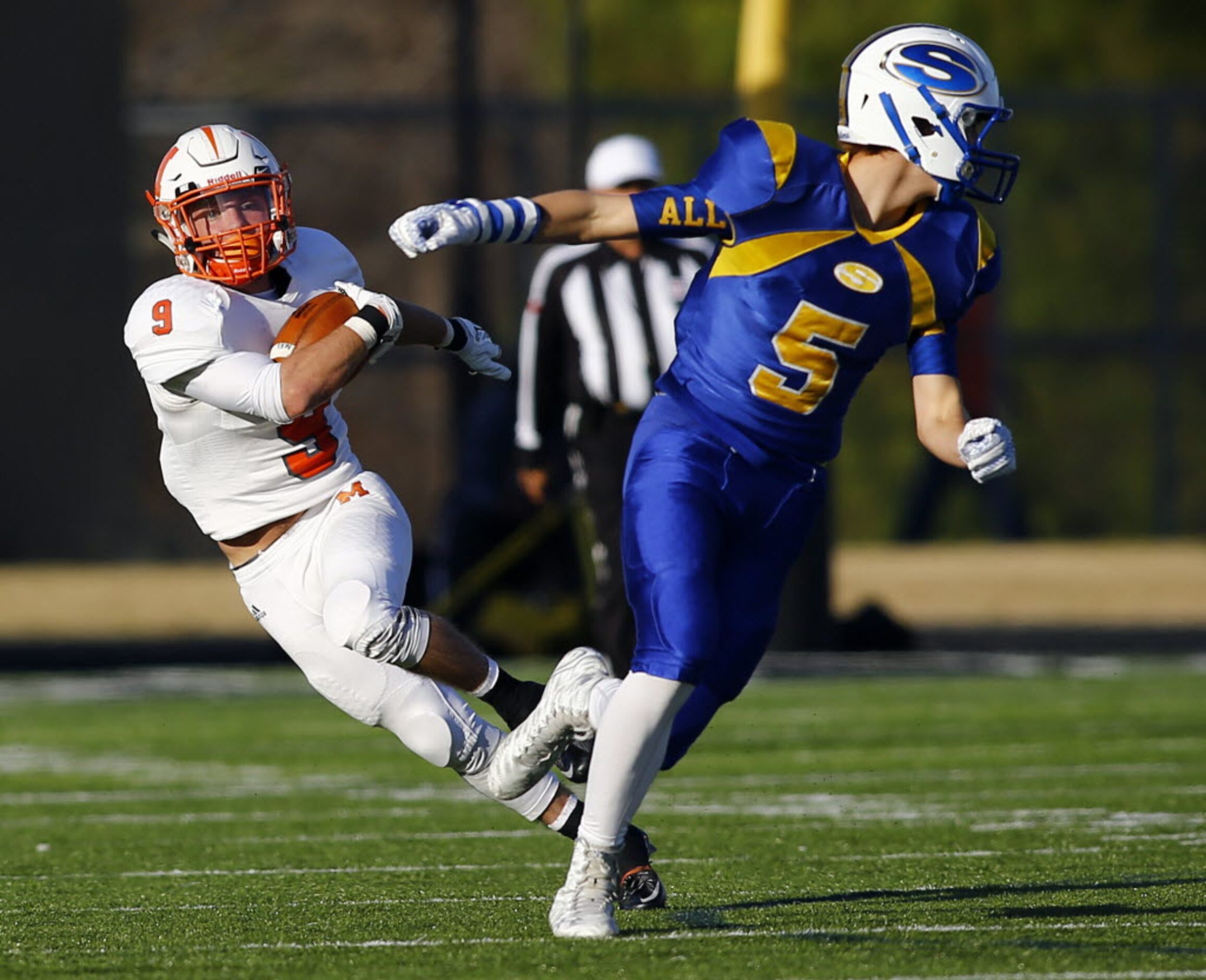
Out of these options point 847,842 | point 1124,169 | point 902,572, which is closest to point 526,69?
point 1124,169

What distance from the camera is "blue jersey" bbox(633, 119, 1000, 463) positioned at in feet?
16.2

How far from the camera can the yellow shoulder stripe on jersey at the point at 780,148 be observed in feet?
16.1

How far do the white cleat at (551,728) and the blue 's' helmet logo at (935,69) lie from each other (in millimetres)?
1344

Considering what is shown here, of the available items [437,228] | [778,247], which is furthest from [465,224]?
[778,247]

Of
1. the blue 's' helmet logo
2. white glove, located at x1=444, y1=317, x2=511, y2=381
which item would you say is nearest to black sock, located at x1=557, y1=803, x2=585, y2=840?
white glove, located at x1=444, y1=317, x2=511, y2=381

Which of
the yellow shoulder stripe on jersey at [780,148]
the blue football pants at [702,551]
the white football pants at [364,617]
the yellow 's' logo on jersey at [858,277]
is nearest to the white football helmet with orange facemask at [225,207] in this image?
the white football pants at [364,617]

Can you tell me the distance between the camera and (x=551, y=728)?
4.98 metres

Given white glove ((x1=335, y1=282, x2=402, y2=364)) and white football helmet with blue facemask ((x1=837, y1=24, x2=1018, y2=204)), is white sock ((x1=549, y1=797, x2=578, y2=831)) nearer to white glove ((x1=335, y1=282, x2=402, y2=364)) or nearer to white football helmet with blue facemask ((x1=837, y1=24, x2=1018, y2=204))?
white glove ((x1=335, y1=282, x2=402, y2=364))

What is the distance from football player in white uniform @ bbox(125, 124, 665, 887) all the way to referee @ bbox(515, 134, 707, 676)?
194cm

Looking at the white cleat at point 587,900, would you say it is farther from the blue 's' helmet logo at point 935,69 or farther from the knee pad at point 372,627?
the blue 's' helmet logo at point 935,69

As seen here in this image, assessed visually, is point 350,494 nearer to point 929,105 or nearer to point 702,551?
point 702,551

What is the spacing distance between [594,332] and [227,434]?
2.45 meters

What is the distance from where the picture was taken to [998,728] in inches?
355

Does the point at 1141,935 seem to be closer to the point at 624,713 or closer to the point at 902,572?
the point at 624,713
